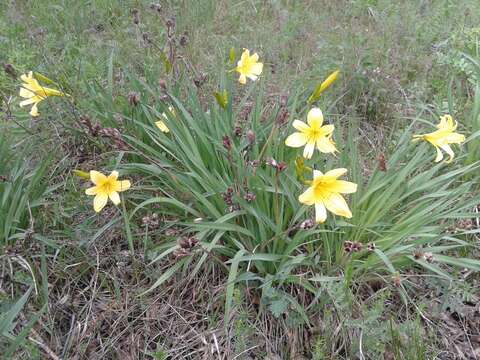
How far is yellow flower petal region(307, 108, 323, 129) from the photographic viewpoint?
5.56 ft

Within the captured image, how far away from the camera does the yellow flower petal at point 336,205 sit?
1.55 metres

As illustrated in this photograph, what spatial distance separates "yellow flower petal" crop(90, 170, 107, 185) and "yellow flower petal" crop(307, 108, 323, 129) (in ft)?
2.67

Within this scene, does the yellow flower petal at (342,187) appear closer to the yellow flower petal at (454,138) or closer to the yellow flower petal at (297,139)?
the yellow flower petal at (297,139)

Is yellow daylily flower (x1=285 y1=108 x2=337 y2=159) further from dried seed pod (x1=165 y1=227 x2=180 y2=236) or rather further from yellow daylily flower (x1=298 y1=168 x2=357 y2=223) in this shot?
dried seed pod (x1=165 y1=227 x2=180 y2=236)

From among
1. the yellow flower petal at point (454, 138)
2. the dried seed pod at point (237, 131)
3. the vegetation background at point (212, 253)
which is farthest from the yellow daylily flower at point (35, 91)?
the yellow flower petal at point (454, 138)

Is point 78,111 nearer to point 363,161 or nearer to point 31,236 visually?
point 31,236

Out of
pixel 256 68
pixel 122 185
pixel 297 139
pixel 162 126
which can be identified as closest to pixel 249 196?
pixel 297 139

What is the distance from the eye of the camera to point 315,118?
1.70 meters

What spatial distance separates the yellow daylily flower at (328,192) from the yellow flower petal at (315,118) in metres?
0.24

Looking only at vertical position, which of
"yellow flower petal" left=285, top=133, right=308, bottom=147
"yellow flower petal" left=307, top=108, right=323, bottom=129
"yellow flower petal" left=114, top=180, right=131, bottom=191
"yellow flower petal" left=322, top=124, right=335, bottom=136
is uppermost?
"yellow flower petal" left=307, top=108, right=323, bottom=129

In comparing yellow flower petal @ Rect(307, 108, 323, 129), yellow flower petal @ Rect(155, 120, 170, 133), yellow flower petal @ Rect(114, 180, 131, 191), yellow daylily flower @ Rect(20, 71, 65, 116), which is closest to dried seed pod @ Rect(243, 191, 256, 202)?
yellow flower petal @ Rect(307, 108, 323, 129)

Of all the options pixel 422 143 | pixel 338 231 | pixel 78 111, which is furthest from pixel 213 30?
pixel 338 231

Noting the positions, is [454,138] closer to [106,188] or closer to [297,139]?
[297,139]

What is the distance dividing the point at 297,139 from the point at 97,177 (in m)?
0.77
